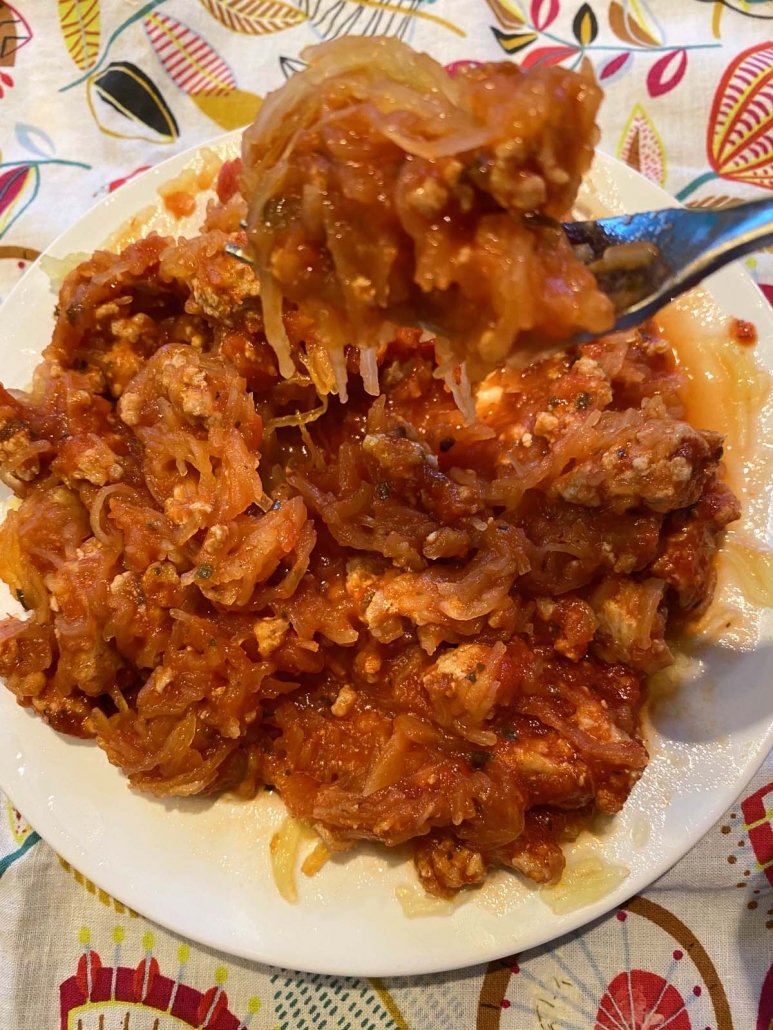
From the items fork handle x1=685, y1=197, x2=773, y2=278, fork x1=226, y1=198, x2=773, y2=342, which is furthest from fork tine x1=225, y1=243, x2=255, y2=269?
fork handle x1=685, y1=197, x2=773, y2=278

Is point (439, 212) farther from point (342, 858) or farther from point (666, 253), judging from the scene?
point (342, 858)

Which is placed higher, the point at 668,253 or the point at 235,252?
the point at 235,252

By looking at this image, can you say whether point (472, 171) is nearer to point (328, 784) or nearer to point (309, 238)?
point (309, 238)

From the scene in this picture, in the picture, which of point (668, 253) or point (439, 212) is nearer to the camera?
point (439, 212)

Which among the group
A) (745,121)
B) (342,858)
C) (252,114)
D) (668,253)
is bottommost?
(342,858)

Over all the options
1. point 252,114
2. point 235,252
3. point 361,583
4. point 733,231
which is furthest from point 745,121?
point 361,583

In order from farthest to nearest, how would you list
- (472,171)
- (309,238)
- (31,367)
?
(31,367) < (309,238) < (472,171)

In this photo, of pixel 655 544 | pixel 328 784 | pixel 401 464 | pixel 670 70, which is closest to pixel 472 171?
pixel 401 464

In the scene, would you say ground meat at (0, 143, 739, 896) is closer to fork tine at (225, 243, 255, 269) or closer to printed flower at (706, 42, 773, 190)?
fork tine at (225, 243, 255, 269)
